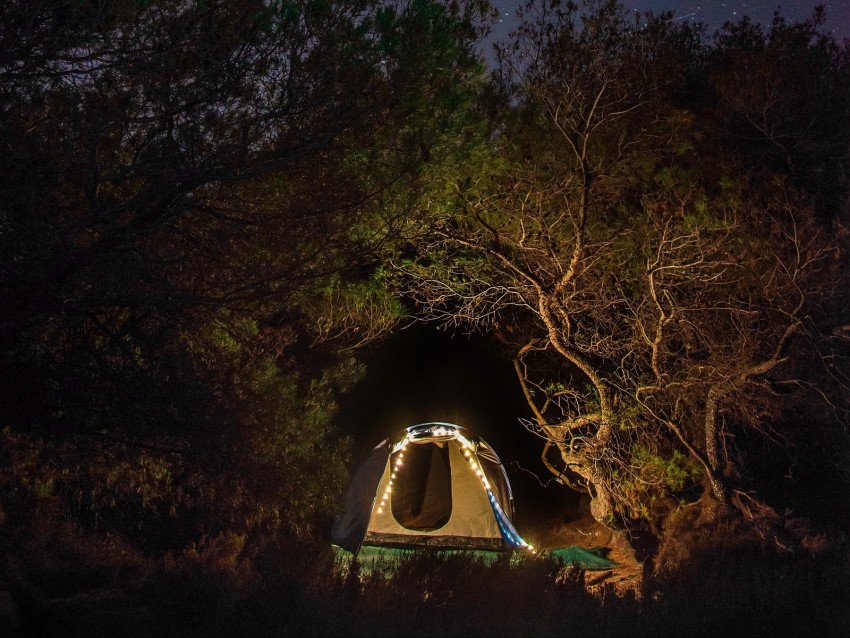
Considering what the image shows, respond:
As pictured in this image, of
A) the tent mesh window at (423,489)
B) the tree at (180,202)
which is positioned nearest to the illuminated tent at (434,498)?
the tent mesh window at (423,489)

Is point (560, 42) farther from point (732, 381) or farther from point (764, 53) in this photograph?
point (732, 381)

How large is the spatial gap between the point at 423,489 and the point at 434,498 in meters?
0.23

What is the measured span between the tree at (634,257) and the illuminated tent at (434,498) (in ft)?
3.88

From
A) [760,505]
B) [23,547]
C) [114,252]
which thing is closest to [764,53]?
[760,505]

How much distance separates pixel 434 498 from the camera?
1343cm

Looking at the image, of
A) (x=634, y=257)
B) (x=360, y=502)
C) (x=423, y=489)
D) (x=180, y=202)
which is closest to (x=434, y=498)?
(x=423, y=489)

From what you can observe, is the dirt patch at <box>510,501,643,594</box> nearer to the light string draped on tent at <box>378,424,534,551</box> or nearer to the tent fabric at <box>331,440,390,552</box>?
the light string draped on tent at <box>378,424,534,551</box>

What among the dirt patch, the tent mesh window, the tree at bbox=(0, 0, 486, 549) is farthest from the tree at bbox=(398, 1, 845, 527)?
the tree at bbox=(0, 0, 486, 549)

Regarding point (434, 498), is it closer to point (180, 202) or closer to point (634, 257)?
point (634, 257)

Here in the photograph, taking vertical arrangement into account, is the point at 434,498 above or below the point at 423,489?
below

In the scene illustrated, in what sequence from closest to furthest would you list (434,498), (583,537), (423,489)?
(434,498) < (423,489) < (583,537)

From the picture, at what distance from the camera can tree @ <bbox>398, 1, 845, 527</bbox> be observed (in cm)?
1177

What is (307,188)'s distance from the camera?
301 inches

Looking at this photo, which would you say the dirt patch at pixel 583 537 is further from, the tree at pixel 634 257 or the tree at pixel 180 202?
the tree at pixel 180 202
